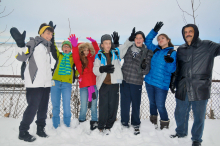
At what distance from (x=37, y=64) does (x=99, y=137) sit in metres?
1.82

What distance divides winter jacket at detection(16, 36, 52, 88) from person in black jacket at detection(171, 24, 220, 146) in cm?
258

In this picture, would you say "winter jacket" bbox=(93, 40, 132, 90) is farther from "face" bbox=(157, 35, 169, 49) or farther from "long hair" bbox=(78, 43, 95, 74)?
"face" bbox=(157, 35, 169, 49)

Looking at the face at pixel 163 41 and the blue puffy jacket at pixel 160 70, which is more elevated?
the face at pixel 163 41

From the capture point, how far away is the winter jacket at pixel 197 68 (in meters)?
2.26

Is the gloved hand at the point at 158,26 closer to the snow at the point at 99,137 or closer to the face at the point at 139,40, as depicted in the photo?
the face at the point at 139,40

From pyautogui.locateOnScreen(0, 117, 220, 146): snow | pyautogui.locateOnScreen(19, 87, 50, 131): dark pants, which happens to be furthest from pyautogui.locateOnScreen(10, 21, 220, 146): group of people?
pyautogui.locateOnScreen(0, 117, 220, 146): snow

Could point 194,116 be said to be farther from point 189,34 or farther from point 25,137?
point 25,137

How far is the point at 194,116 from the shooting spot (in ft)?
7.76

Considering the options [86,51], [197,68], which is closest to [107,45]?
[86,51]

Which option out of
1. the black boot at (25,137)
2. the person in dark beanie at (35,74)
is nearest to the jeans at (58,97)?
the person in dark beanie at (35,74)

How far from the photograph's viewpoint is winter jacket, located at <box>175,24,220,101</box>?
88.8 inches

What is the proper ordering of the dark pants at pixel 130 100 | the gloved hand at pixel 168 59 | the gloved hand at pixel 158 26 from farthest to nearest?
the gloved hand at pixel 158 26
the dark pants at pixel 130 100
the gloved hand at pixel 168 59

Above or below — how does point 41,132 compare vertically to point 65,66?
below

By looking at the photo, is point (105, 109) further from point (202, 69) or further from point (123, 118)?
point (202, 69)
